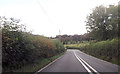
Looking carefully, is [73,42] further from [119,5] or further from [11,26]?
[11,26]

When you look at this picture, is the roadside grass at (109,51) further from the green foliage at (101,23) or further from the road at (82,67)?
the green foliage at (101,23)

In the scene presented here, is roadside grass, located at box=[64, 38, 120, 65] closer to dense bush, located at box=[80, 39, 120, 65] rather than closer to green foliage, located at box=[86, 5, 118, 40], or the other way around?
dense bush, located at box=[80, 39, 120, 65]

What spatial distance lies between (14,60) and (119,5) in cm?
2650

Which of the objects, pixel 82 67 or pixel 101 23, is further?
pixel 101 23

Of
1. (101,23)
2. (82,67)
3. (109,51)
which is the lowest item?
(82,67)

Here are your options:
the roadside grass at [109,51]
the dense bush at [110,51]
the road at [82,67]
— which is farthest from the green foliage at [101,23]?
the road at [82,67]

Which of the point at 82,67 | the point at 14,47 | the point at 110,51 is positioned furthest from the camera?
the point at 110,51

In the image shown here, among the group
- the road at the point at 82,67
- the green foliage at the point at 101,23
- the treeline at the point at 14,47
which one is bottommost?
the road at the point at 82,67

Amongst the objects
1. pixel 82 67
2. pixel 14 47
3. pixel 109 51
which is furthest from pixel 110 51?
pixel 14 47

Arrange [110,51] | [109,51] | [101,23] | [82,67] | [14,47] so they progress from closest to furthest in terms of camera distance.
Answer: [14,47] < [82,67] < [110,51] < [109,51] < [101,23]

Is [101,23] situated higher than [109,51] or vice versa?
[101,23]

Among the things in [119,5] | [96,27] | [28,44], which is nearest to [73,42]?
[96,27]

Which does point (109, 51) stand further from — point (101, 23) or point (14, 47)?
point (101, 23)

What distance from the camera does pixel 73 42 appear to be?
488 ft
